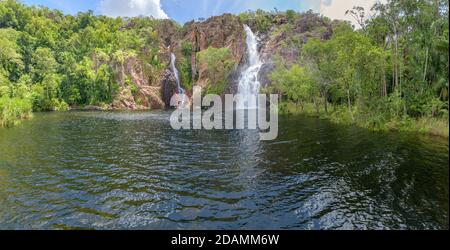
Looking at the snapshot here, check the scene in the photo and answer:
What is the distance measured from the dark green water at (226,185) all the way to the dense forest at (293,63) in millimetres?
11305

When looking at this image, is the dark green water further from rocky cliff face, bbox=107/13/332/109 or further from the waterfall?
rocky cliff face, bbox=107/13/332/109

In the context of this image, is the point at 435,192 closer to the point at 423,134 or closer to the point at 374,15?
the point at 423,134

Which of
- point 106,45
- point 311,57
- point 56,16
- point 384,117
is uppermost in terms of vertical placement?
point 56,16

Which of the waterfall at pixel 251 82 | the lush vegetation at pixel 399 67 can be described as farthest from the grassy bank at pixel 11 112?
the waterfall at pixel 251 82

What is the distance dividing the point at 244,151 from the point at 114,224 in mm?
14632

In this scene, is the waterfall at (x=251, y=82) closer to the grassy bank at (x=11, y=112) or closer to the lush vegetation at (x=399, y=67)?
the lush vegetation at (x=399, y=67)

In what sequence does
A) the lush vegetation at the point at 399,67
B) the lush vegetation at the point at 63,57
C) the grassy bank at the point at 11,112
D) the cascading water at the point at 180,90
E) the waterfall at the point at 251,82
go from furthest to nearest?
the cascading water at the point at 180,90 < the lush vegetation at the point at 63,57 < the waterfall at the point at 251,82 < the grassy bank at the point at 11,112 < the lush vegetation at the point at 399,67

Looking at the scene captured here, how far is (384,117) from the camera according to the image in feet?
120

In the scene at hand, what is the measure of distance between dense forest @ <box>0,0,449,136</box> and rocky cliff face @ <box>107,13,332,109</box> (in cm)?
86

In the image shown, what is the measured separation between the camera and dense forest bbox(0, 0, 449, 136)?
113 feet

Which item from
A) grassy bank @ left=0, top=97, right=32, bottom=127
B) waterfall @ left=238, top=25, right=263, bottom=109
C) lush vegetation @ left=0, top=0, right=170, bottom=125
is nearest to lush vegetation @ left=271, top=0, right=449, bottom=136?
waterfall @ left=238, top=25, right=263, bottom=109

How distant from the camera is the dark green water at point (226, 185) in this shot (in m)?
11.2

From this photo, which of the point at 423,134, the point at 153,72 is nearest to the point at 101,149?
the point at 423,134

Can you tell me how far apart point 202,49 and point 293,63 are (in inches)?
1716
